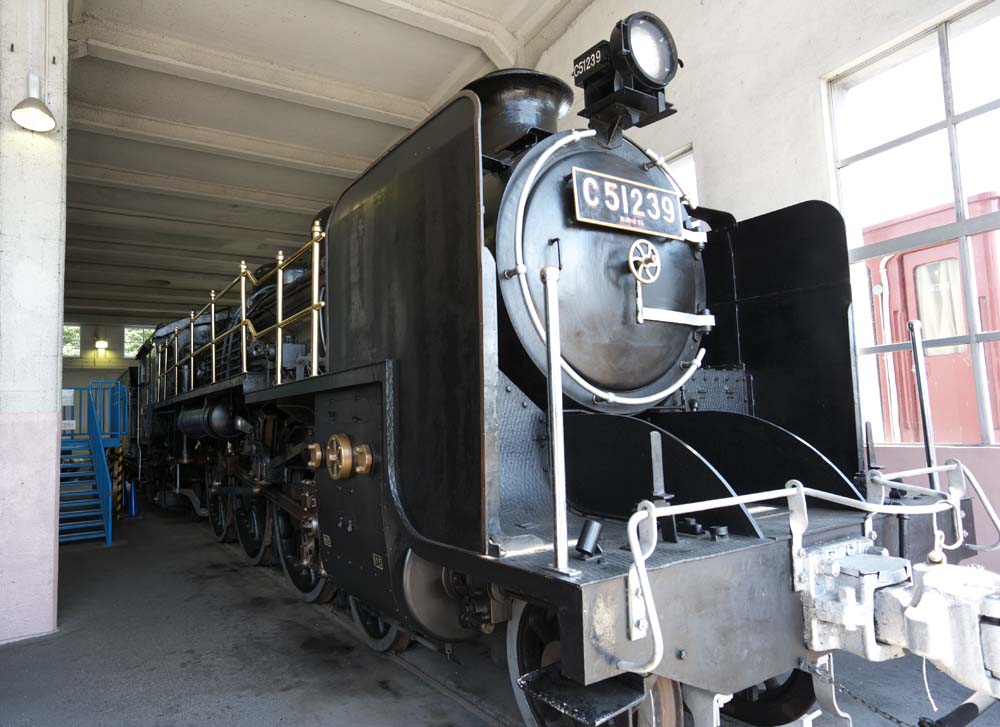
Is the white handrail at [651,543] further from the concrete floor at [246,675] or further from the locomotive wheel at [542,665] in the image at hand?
the concrete floor at [246,675]

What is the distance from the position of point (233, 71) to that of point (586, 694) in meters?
7.28

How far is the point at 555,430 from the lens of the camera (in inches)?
61.3

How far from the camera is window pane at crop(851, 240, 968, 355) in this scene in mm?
3607

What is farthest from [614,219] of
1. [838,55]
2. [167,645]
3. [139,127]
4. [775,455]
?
[139,127]

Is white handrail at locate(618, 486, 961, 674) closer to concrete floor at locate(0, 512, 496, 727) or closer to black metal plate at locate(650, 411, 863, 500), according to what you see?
black metal plate at locate(650, 411, 863, 500)

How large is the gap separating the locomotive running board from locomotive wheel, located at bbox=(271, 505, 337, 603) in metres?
2.85

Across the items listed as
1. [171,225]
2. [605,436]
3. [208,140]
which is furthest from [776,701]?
[171,225]

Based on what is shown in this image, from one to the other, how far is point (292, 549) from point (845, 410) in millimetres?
3832

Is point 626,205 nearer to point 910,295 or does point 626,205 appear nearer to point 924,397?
point 924,397

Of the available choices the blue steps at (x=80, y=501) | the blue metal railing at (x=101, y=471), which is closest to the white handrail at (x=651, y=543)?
the blue steps at (x=80, y=501)

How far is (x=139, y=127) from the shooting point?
790cm

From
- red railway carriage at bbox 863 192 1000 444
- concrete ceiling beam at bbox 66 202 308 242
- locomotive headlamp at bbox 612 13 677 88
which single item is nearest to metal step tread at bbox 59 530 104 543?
concrete ceiling beam at bbox 66 202 308 242

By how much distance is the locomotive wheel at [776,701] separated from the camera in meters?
2.41

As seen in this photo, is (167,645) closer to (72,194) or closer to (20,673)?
(20,673)
